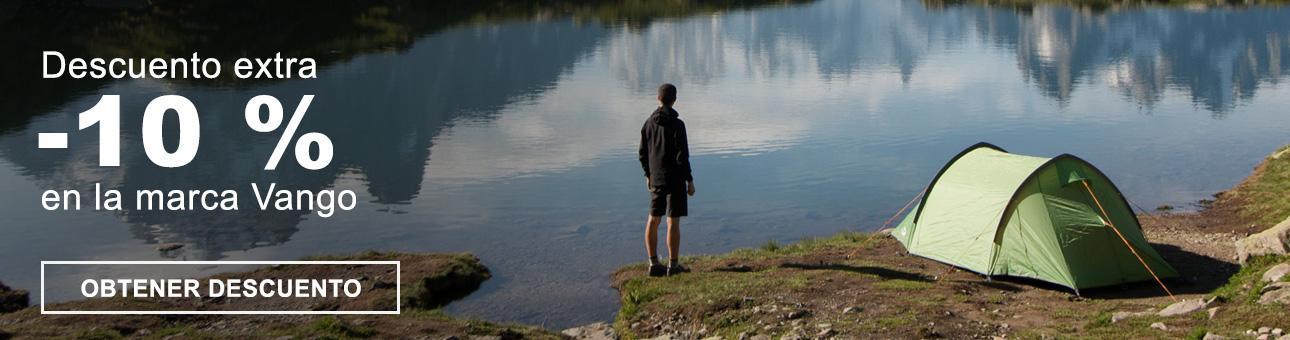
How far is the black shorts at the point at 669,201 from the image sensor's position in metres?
12.8

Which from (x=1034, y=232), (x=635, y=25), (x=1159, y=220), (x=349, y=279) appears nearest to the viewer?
(x=1034, y=232)

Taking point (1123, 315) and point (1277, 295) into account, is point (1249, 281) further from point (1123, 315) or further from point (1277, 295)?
point (1123, 315)

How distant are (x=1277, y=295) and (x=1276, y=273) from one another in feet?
3.15

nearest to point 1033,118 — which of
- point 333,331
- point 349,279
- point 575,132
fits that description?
point 575,132

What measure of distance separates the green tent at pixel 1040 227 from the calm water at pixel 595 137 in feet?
13.4

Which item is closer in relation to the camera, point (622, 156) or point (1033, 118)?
point (622, 156)

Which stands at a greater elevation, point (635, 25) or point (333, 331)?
point (635, 25)

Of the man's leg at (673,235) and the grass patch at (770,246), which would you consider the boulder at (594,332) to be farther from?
the grass patch at (770,246)

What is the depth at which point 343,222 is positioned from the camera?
1972 cm

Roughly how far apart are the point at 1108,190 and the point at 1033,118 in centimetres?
2105

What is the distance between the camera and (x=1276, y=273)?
1038 cm

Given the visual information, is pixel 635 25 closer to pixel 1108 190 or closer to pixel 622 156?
pixel 622 156

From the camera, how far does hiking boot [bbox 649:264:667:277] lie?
535 inches

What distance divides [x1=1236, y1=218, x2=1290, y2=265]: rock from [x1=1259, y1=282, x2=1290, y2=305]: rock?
7.56 feet
